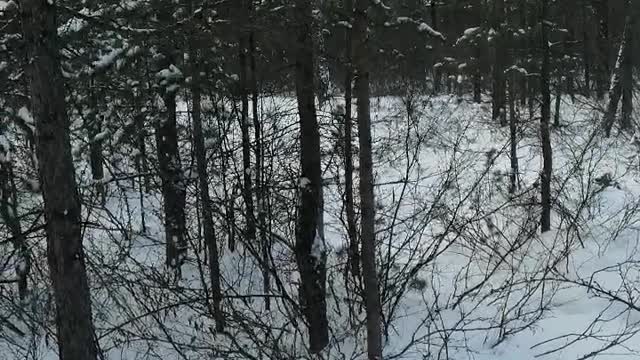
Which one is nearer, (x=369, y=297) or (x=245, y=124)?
(x=369, y=297)

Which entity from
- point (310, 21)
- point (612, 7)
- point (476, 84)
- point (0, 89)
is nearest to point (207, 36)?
point (310, 21)

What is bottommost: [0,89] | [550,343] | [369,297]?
[550,343]

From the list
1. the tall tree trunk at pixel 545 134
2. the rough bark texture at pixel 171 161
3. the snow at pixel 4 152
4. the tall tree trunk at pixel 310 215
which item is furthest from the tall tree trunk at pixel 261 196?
the tall tree trunk at pixel 545 134

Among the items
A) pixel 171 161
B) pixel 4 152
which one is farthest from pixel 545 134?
pixel 4 152

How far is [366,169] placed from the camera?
6574mm

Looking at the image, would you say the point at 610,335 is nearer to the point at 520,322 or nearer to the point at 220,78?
the point at 520,322

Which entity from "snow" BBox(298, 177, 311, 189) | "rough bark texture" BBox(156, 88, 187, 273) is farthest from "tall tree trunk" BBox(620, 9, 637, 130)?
"rough bark texture" BBox(156, 88, 187, 273)

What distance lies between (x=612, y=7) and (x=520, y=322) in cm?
2559

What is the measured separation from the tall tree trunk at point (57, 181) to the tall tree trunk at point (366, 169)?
2847mm

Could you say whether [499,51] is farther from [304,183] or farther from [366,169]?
[366,169]

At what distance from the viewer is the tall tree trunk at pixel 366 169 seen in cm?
620

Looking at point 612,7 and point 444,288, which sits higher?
point 612,7

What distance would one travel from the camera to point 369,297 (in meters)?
6.74

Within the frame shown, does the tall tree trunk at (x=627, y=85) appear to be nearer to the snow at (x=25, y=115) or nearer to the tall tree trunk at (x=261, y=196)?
the tall tree trunk at (x=261, y=196)
